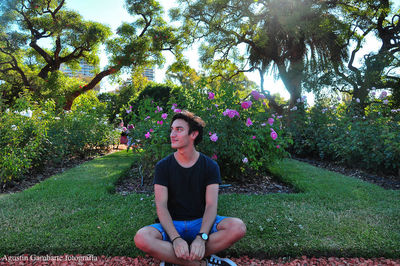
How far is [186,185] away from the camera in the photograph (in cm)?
202

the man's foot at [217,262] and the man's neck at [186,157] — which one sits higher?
the man's neck at [186,157]

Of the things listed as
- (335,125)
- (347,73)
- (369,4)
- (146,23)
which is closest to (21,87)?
(146,23)

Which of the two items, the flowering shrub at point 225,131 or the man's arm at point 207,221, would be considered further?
the flowering shrub at point 225,131

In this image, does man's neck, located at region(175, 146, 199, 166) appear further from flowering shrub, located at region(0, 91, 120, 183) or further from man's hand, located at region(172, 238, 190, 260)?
flowering shrub, located at region(0, 91, 120, 183)

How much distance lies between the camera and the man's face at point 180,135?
2.03 m

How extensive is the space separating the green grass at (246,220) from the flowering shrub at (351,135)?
108cm

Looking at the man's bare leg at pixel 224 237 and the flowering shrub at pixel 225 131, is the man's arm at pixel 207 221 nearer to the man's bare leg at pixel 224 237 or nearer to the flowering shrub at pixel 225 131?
the man's bare leg at pixel 224 237

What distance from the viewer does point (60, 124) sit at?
577cm

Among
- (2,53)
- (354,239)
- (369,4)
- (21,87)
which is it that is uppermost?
(369,4)

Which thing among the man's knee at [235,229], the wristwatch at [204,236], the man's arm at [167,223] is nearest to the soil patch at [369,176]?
the man's knee at [235,229]

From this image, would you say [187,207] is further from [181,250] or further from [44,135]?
[44,135]

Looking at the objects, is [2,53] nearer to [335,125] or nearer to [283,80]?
[283,80]

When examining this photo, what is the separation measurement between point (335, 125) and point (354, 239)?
453 centimetres

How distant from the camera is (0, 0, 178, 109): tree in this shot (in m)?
11.7
